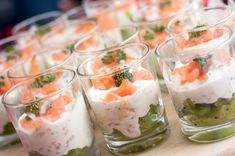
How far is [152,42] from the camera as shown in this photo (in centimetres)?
130

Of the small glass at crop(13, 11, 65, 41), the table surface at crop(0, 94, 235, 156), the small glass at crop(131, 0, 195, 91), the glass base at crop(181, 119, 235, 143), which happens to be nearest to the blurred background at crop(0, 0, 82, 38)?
the small glass at crop(13, 11, 65, 41)

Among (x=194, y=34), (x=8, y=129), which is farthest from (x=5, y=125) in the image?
(x=194, y=34)

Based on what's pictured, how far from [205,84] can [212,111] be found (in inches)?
2.5

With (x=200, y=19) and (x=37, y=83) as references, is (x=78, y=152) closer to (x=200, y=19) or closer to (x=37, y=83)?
(x=37, y=83)

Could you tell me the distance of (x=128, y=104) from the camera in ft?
3.29

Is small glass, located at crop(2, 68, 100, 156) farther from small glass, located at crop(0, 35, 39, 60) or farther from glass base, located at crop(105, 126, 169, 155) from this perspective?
small glass, located at crop(0, 35, 39, 60)

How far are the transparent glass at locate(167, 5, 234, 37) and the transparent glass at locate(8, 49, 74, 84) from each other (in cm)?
30

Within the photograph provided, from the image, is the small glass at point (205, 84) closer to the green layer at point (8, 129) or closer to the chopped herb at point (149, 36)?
the chopped herb at point (149, 36)

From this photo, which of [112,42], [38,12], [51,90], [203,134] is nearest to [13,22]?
[38,12]

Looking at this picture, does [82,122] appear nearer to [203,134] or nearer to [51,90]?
[51,90]

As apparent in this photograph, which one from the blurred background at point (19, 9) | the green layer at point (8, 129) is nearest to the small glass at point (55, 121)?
the green layer at point (8, 129)

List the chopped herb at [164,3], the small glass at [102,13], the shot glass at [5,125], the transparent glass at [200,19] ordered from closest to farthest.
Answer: the transparent glass at [200,19], the shot glass at [5,125], the chopped herb at [164,3], the small glass at [102,13]

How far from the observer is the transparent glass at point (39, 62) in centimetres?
131

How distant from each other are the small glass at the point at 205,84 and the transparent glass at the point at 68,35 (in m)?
0.53
